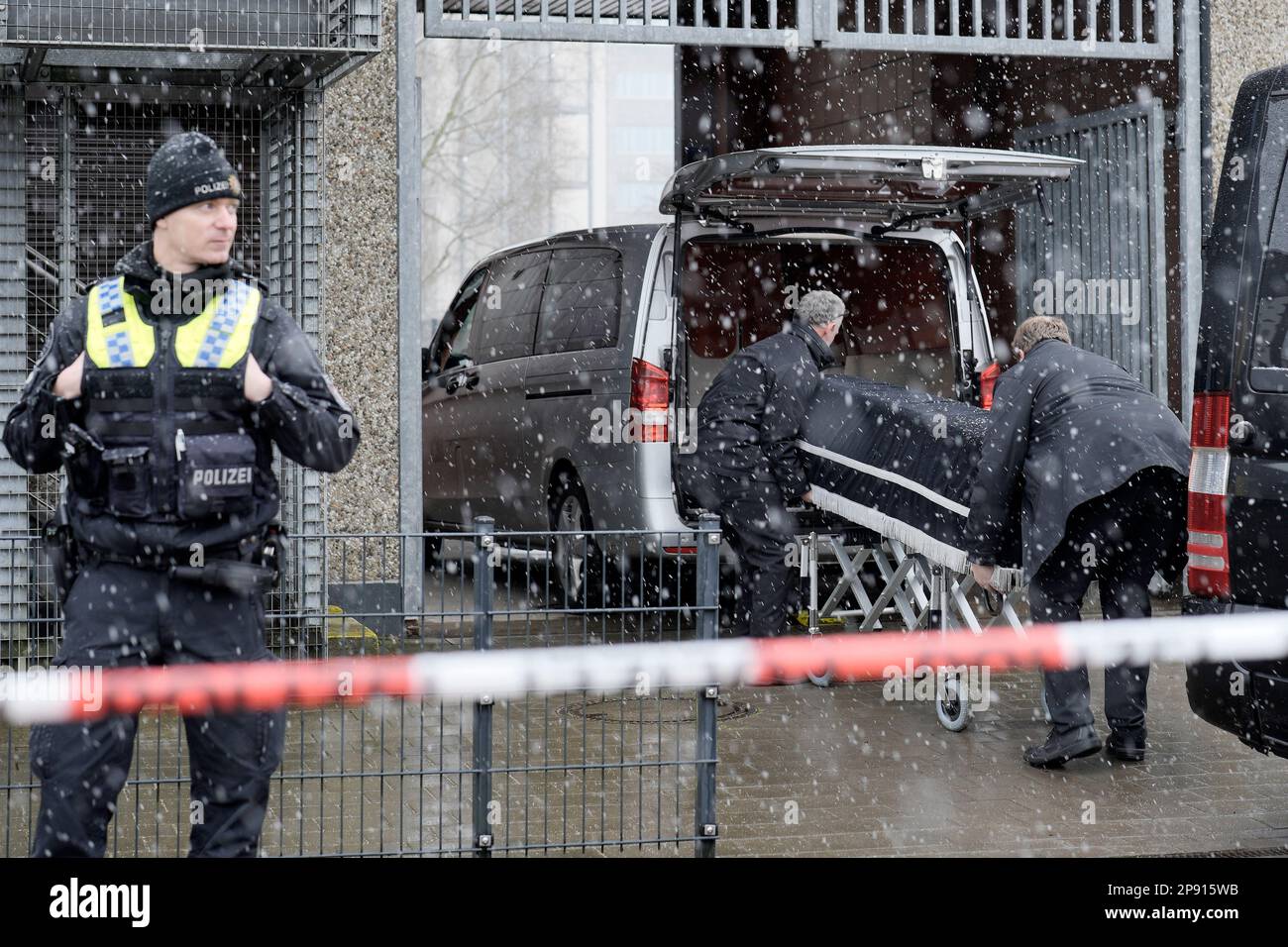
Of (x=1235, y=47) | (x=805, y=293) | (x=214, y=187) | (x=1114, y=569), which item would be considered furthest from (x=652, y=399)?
(x=214, y=187)

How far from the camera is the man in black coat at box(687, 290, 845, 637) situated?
8586 millimetres

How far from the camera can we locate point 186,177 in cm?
430

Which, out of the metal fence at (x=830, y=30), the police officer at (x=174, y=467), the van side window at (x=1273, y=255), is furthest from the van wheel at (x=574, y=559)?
the metal fence at (x=830, y=30)

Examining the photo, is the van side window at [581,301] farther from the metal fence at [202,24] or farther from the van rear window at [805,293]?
the metal fence at [202,24]

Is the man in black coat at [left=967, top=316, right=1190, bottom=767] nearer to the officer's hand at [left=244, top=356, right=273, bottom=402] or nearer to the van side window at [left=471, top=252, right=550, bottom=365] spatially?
the officer's hand at [left=244, top=356, right=273, bottom=402]

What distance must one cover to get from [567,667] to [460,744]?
1.41 feet

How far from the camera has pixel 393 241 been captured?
32.8 ft

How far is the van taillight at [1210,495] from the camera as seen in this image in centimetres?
562

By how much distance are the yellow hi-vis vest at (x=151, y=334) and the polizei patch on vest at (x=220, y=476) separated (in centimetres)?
25

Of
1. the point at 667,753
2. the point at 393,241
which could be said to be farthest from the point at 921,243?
the point at 667,753

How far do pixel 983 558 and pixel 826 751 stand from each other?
1046mm
